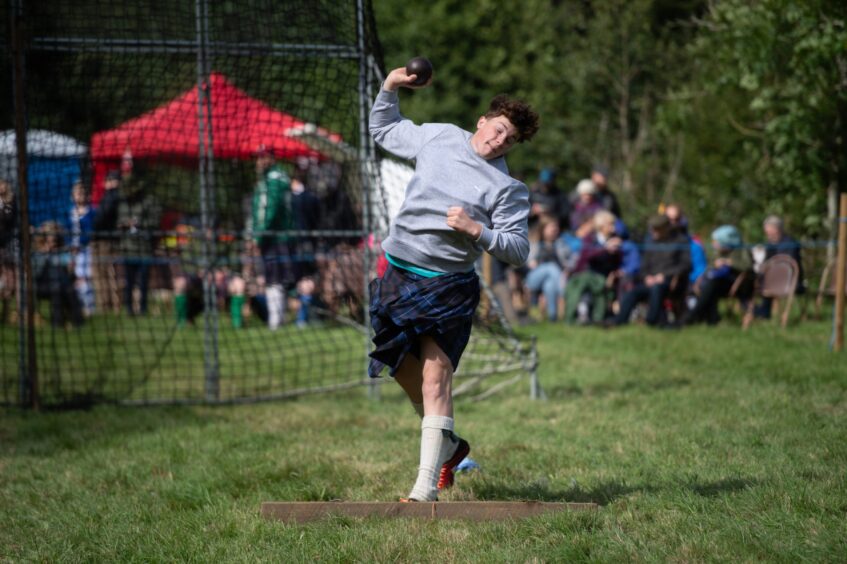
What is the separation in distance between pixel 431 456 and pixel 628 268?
9089 mm

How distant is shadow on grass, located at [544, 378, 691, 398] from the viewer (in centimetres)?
809

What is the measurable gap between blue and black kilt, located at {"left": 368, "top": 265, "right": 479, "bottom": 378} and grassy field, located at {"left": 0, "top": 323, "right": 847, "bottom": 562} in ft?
2.52

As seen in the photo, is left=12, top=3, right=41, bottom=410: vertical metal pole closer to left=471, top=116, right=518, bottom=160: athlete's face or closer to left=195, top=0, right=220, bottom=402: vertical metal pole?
left=195, top=0, right=220, bottom=402: vertical metal pole

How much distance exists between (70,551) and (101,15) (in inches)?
187

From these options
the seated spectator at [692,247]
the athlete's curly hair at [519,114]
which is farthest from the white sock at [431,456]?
the seated spectator at [692,247]

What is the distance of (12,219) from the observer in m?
8.09

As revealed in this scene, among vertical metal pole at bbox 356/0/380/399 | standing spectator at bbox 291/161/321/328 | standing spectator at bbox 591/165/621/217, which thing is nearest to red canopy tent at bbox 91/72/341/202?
standing spectator at bbox 291/161/321/328

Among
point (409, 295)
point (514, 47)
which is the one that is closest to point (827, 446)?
point (409, 295)

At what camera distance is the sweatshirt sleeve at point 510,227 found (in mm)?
4441

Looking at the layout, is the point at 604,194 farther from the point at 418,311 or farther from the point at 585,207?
the point at 418,311

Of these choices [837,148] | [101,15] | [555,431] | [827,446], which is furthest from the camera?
[837,148]

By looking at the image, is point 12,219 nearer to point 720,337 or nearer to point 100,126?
point 100,126

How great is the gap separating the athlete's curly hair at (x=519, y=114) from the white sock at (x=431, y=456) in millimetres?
1328

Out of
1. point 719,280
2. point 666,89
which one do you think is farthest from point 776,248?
point 666,89
